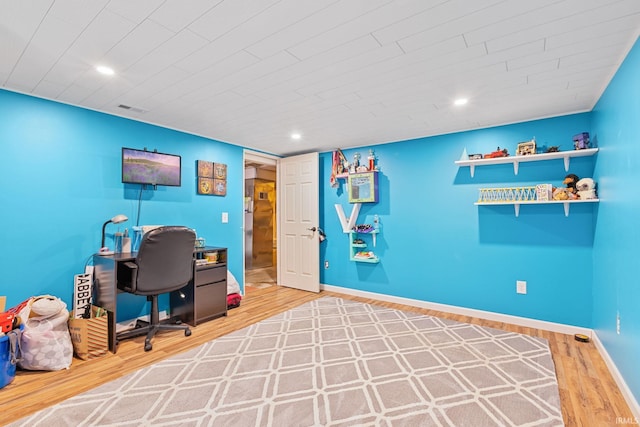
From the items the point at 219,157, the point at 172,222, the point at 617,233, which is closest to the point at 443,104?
the point at 617,233

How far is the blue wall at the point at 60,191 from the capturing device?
2.45 meters

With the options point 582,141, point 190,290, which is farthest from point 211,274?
point 582,141

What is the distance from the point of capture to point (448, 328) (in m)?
3.04

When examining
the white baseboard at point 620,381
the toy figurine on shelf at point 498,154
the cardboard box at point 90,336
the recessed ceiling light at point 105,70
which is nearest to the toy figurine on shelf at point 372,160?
the toy figurine on shelf at point 498,154

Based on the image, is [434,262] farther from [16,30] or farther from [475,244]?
[16,30]

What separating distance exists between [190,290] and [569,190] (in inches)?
154

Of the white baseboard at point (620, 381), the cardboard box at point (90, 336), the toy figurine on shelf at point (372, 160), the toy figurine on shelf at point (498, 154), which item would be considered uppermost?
the toy figurine on shelf at point (372, 160)

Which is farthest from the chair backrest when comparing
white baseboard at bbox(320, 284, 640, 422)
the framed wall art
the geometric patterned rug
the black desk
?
white baseboard at bbox(320, 284, 640, 422)

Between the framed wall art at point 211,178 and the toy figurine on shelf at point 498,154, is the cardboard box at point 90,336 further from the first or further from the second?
the toy figurine on shelf at point 498,154

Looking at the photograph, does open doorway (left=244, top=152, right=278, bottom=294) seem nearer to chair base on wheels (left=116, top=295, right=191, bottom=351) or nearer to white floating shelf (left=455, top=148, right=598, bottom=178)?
chair base on wheels (left=116, top=295, right=191, bottom=351)

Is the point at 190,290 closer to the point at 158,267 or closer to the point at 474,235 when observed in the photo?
the point at 158,267

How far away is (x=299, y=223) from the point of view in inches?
187

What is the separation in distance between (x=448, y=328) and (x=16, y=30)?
398 centimetres

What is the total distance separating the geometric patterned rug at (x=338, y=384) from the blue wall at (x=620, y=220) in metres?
0.49
